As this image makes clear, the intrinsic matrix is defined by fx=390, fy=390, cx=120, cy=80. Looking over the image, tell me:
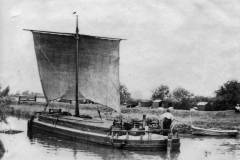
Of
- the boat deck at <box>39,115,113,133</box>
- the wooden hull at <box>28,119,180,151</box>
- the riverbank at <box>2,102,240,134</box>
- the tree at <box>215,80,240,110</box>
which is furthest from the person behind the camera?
the tree at <box>215,80,240,110</box>

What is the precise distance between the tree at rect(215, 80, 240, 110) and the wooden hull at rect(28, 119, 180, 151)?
62.1ft

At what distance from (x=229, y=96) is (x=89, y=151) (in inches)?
850

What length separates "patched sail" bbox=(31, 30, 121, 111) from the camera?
74.7 ft

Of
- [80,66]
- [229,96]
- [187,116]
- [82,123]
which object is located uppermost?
[80,66]

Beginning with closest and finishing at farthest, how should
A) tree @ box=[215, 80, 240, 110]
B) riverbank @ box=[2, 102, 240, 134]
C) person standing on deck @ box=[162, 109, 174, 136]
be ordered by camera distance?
person standing on deck @ box=[162, 109, 174, 136] → riverbank @ box=[2, 102, 240, 134] → tree @ box=[215, 80, 240, 110]

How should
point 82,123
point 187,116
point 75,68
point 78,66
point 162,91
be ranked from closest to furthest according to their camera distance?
point 82,123 < point 78,66 < point 75,68 < point 187,116 < point 162,91

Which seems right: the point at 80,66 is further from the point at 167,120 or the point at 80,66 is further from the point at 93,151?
the point at 167,120

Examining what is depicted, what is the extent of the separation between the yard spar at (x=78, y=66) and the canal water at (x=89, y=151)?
127 inches

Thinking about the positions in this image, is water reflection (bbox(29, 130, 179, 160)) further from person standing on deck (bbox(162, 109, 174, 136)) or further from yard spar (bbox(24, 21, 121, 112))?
yard spar (bbox(24, 21, 121, 112))

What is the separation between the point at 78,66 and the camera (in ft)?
74.8

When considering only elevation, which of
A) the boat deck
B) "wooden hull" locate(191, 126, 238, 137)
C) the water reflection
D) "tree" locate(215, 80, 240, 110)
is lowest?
the water reflection

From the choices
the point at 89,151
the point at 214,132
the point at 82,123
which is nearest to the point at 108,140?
the point at 89,151

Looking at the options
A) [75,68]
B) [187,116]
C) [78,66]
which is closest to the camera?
[78,66]

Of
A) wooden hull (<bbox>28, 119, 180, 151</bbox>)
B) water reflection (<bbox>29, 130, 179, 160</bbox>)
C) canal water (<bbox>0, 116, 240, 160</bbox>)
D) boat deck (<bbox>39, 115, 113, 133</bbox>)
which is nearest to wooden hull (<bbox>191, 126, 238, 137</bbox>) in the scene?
canal water (<bbox>0, 116, 240, 160</bbox>)
